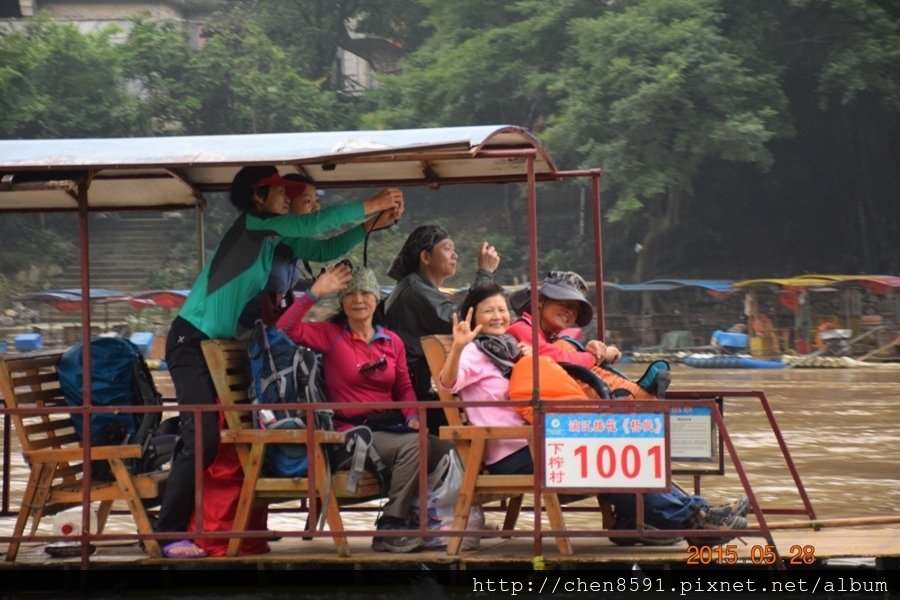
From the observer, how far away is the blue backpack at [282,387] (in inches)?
231

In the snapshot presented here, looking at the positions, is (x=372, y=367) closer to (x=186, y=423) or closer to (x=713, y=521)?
(x=186, y=423)

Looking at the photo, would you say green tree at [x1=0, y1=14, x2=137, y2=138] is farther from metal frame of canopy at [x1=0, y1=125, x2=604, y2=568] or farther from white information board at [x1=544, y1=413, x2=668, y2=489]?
white information board at [x1=544, y1=413, x2=668, y2=489]

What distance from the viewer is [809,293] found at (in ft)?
119

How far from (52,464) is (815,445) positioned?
1148 cm

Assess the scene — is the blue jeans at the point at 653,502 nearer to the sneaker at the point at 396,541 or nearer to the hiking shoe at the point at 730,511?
the hiking shoe at the point at 730,511

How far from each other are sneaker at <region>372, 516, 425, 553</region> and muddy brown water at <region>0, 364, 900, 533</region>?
3.29 meters

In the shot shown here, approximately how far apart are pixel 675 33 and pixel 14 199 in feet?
112

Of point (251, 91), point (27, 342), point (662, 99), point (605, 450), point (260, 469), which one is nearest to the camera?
point (605, 450)

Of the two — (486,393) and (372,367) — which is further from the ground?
(372,367)

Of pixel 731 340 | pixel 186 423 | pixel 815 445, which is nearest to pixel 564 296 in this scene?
pixel 186 423

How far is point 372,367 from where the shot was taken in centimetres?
619

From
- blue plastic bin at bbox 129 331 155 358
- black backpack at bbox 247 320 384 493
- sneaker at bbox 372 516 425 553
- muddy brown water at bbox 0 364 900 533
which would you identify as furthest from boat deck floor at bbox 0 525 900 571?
blue plastic bin at bbox 129 331 155 358

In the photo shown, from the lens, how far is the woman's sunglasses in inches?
244

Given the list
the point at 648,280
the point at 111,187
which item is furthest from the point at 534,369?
the point at 648,280
